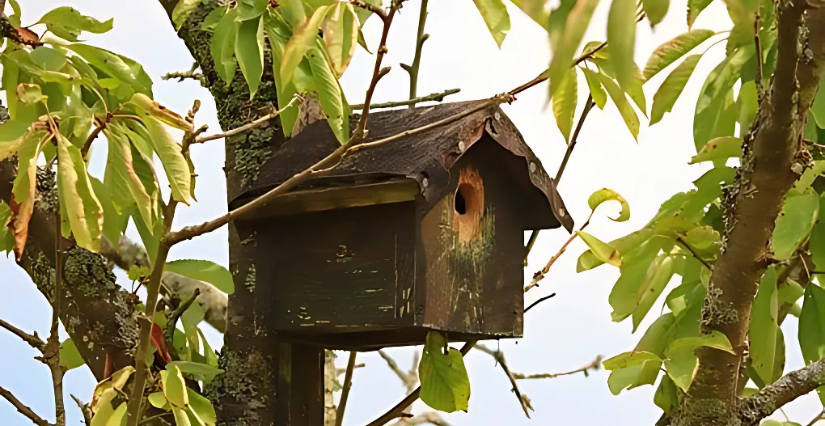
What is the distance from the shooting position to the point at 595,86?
4.55 ft

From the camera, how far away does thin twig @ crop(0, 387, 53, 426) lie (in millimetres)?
1350

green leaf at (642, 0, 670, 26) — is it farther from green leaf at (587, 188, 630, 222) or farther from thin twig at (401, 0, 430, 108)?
thin twig at (401, 0, 430, 108)

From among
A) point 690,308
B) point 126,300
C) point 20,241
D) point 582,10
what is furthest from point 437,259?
point 582,10

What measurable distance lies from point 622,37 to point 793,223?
3.31 feet

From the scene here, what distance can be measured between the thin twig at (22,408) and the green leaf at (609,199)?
2.90ft

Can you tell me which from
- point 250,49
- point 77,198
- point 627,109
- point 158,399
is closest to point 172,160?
point 77,198

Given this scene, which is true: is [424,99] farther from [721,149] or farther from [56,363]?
[56,363]

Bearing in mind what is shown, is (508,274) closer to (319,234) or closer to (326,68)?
(319,234)

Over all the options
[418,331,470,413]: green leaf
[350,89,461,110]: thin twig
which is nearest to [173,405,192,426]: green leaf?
[418,331,470,413]: green leaf

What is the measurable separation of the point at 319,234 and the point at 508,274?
1.11 ft

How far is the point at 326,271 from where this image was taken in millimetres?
1573

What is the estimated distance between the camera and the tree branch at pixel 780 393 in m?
1.42

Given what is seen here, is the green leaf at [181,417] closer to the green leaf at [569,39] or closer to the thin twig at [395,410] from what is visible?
the thin twig at [395,410]

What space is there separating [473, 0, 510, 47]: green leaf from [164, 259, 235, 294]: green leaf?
0.49m
